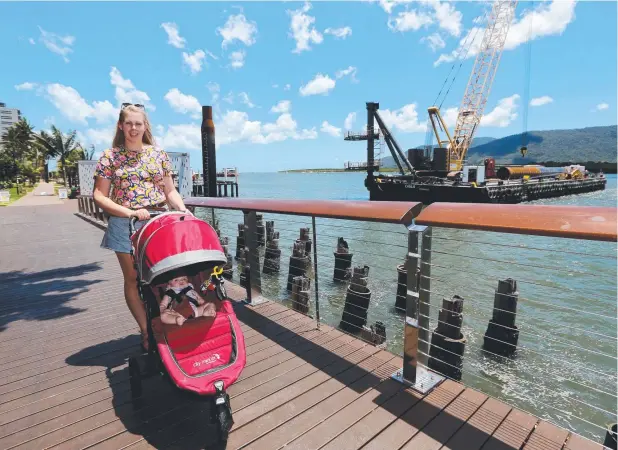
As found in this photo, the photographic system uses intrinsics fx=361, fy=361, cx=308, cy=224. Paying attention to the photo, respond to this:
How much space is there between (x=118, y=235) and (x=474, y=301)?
4.36 metres

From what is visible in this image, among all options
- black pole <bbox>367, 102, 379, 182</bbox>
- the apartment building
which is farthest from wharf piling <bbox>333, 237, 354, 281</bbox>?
the apartment building

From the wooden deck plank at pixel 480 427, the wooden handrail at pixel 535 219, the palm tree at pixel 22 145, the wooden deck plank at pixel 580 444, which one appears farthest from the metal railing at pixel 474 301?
the palm tree at pixel 22 145

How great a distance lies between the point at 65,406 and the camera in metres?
2.57

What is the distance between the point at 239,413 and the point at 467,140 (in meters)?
53.0

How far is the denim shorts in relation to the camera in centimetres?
284

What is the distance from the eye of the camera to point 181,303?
2363 millimetres

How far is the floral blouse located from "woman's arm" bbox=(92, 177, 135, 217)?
45mm

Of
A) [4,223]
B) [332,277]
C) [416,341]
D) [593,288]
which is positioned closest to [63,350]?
[416,341]

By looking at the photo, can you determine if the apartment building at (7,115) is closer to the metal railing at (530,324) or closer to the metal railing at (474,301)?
the metal railing at (474,301)

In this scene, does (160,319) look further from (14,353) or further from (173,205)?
(14,353)

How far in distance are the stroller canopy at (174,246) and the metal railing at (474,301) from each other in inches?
35.9

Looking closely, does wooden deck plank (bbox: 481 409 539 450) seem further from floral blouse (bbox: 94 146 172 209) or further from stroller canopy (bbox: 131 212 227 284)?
floral blouse (bbox: 94 146 172 209)

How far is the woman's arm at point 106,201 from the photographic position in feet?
8.63

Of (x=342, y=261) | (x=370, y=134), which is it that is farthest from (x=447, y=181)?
(x=342, y=261)
